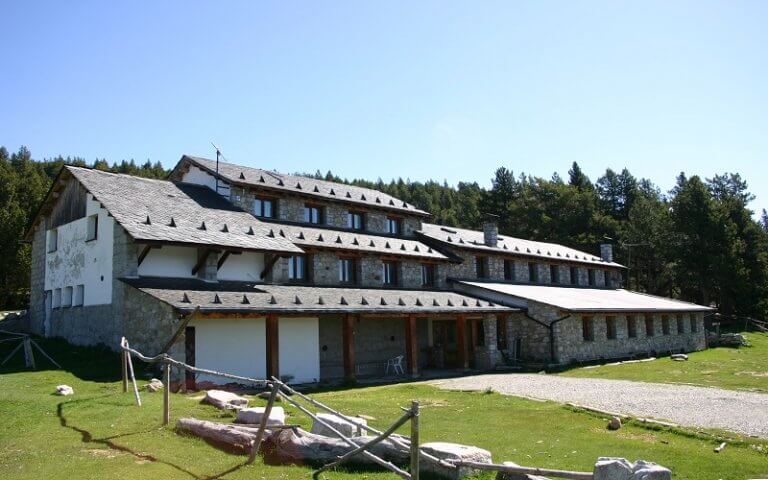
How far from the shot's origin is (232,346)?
1942 cm

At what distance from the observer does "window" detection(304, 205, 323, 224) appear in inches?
1158

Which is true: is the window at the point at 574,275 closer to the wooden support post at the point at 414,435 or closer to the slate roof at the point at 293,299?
the slate roof at the point at 293,299

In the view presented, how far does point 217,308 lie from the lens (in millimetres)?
17328

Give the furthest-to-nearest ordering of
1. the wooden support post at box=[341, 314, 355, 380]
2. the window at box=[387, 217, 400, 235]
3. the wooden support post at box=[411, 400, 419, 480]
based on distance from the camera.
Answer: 1. the window at box=[387, 217, 400, 235]
2. the wooden support post at box=[341, 314, 355, 380]
3. the wooden support post at box=[411, 400, 419, 480]

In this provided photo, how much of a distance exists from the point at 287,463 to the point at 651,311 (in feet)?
101

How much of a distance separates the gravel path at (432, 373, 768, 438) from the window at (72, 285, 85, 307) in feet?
44.0

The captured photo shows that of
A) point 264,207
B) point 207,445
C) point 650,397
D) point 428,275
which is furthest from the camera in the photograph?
point 428,275

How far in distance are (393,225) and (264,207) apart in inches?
333

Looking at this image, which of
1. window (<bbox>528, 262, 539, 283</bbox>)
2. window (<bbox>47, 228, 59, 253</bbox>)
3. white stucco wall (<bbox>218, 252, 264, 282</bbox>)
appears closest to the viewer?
white stucco wall (<bbox>218, 252, 264, 282</bbox>)

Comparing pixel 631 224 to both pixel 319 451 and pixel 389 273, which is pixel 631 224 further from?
pixel 319 451

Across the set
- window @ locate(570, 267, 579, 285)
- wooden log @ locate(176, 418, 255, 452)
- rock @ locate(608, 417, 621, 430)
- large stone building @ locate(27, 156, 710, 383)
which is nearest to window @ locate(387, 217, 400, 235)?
large stone building @ locate(27, 156, 710, 383)

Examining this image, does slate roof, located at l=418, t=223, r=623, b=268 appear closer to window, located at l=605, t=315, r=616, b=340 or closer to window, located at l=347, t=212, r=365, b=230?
window, located at l=347, t=212, r=365, b=230

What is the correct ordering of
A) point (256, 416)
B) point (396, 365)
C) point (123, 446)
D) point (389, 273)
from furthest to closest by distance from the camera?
1. point (389, 273)
2. point (396, 365)
3. point (256, 416)
4. point (123, 446)

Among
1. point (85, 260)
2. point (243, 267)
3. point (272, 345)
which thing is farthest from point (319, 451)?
point (85, 260)
